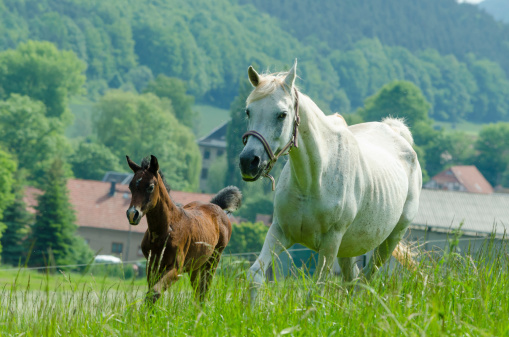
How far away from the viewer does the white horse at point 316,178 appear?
544cm

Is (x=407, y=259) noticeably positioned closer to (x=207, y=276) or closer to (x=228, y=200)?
(x=207, y=276)

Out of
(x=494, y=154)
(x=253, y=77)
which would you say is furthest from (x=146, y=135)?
(x=253, y=77)

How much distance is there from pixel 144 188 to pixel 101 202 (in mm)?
81963

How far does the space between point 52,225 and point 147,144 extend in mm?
45521

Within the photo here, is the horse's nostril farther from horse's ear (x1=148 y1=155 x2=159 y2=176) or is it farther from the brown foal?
horse's ear (x1=148 y1=155 x2=159 y2=176)

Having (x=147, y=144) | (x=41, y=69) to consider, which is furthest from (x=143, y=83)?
(x=147, y=144)

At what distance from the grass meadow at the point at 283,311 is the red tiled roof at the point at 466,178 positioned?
12330 cm

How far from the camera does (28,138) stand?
98375mm

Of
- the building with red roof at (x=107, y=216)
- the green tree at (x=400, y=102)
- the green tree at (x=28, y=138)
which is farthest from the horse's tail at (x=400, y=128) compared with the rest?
the green tree at (x=400, y=102)

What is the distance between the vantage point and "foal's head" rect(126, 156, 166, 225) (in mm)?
6129

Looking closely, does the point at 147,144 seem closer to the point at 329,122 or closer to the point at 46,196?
the point at 46,196

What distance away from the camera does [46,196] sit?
73.7 metres

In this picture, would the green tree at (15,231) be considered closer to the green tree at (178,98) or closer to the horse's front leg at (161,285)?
the horse's front leg at (161,285)

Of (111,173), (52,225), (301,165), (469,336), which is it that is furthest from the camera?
(111,173)
